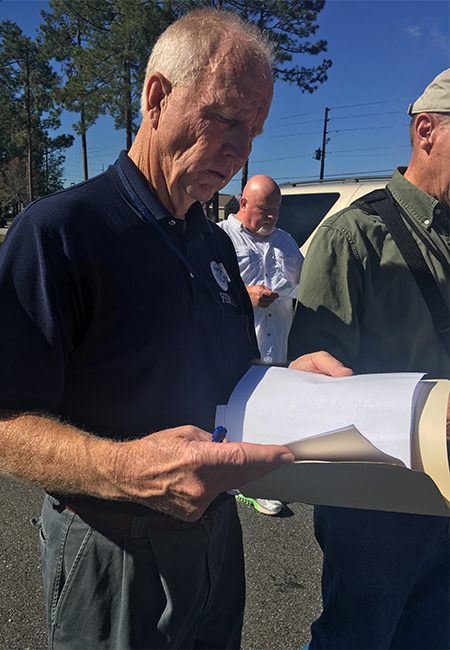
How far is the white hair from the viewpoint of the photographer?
3.80 ft

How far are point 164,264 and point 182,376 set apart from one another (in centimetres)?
28

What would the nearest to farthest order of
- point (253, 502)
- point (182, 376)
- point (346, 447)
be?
point (346, 447) → point (182, 376) → point (253, 502)

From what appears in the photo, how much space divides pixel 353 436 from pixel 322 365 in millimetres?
553

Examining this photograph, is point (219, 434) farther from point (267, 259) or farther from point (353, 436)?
point (267, 259)

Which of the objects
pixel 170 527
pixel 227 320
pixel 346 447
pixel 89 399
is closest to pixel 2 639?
pixel 170 527

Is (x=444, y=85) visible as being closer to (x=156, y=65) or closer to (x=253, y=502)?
(x=156, y=65)

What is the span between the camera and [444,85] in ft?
4.91

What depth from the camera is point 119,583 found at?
116cm

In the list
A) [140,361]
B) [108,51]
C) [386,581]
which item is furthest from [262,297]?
[108,51]

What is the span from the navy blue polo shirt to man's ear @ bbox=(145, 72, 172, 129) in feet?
0.45

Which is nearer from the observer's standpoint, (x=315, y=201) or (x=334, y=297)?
(x=334, y=297)

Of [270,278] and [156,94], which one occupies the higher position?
Answer: [156,94]

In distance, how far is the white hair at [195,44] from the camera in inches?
45.6

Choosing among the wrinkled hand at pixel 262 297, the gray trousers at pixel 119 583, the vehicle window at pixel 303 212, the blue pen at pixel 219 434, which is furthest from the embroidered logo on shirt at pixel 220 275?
the vehicle window at pixel 303 212
